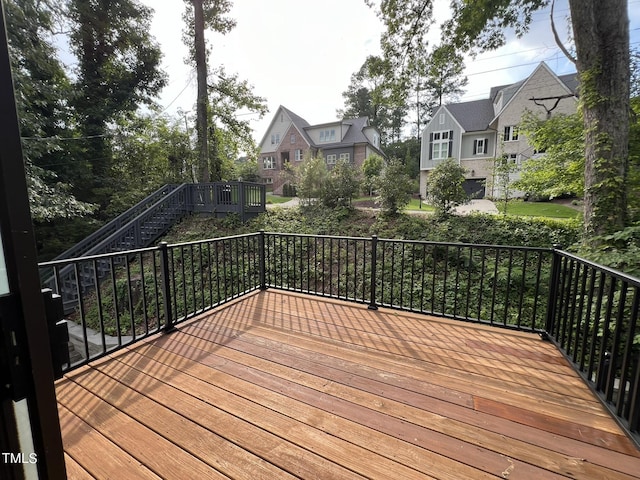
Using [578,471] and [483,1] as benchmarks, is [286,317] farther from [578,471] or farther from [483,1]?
[483,1]

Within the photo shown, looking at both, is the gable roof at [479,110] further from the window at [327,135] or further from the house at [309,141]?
the window at [327,135]

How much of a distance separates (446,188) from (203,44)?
9.44 m

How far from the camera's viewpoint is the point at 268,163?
23.5m

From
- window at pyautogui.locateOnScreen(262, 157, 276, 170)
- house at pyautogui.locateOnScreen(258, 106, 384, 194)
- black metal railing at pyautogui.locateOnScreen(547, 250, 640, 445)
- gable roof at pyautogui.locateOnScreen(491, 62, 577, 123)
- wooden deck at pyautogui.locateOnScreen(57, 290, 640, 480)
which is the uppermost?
gable roof at pyautogui.locateOnScreen(491, 62, 577, 123)

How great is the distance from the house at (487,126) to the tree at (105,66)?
13.5 meters

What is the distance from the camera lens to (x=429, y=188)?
26.3 feet

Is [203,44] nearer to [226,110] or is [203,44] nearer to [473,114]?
[226,110]

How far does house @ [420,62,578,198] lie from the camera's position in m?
15.0

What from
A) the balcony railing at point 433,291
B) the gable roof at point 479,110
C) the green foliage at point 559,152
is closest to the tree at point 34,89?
the balcony railing at point 433,291

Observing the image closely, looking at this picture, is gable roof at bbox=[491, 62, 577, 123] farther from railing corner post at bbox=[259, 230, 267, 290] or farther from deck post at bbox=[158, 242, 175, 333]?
deck post at bbox=[158, 242, 175, 333]

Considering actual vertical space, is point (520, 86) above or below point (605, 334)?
above

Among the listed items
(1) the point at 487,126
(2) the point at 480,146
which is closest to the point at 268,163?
(2) the point at 480,146

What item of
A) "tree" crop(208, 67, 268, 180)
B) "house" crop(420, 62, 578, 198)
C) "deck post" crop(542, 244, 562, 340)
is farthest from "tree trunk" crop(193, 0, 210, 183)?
"house" crop(420, 62, 578, 198)

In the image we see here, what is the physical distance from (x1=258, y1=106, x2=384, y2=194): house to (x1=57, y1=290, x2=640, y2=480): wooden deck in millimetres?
18851
